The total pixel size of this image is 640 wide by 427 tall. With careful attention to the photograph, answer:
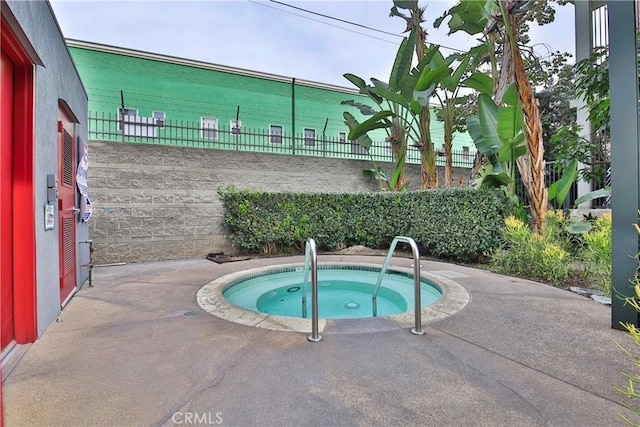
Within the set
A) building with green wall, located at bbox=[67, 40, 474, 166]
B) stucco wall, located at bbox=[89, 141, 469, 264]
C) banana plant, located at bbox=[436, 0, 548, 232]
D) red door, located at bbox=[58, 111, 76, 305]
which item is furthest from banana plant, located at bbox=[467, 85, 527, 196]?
red door, located at bbox=[58, 111, 76, 305]

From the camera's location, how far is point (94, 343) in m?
2.47

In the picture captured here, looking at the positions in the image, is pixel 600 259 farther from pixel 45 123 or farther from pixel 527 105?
pixel 45 123

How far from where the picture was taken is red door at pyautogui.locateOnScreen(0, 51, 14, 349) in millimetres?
2252

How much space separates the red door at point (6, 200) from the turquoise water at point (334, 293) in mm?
2219

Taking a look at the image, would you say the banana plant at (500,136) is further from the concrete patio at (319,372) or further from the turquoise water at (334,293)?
the concrete patio at (319,372)

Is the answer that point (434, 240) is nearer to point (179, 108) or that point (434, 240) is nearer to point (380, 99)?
point (380, 99)

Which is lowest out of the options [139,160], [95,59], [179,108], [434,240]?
[434,240]

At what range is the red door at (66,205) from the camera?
3379 mm

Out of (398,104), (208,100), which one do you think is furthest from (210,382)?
(208,100)

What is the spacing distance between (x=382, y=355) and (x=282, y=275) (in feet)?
11.4

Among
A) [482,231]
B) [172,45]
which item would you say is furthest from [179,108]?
[482,231]

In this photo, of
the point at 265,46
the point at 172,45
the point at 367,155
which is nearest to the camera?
the point at 367,155

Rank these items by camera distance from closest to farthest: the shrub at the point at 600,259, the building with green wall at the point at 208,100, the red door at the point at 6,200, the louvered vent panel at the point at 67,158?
the red door at the point at 6,200
the louvered vent panel at the point at 67,158
the shrub at the point at 600,259
the building with green wall at the point at 208,100

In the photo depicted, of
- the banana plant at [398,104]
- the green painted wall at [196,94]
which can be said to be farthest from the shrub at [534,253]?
the green painted wall at [196,94]
